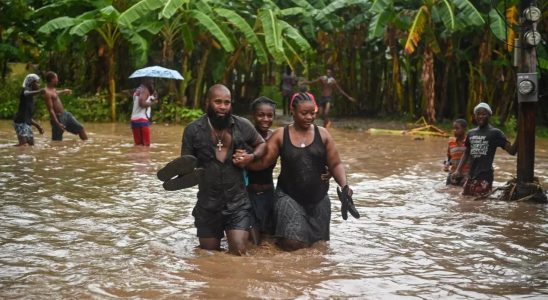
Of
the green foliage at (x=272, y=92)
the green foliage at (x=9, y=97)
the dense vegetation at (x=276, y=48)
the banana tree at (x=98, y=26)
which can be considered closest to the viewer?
the banana tree at (x=98, y=26)

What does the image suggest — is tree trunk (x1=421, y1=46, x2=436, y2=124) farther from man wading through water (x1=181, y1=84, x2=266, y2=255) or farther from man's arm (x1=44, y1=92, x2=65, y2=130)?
man wading through water (x1=181, y1=84, x2=266, y2=255)

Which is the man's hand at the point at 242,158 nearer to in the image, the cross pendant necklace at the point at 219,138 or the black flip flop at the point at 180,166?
the cross pendant necklace at the point at 219,138

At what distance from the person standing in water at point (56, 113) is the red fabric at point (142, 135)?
1316mm

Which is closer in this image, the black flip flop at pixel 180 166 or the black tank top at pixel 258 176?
the black flip flop at pixel 180 166

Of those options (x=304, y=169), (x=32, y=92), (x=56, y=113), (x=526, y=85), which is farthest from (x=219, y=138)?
(x=56, y=113)

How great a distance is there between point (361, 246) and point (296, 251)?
747mm

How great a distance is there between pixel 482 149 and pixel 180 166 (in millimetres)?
4859

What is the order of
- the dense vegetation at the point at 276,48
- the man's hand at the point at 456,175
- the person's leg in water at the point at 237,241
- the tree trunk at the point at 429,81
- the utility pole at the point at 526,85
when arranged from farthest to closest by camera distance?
the tree trunk at the point at 429,81
the dense vegetation at the point at 276,48
the man's hand at the point at 456,175
the utility pole at the point at 526,85
the person's leg in water at the point at 237,241

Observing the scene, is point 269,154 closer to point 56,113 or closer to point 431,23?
point 56,113

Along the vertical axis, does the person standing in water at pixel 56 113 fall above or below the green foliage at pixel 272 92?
below

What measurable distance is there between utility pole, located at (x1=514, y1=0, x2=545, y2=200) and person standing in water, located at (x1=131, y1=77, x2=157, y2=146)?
22.8ft

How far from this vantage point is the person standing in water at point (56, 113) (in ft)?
46.1

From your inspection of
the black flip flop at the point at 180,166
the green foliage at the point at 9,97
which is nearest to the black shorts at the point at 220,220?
the black flip flop at the point at 180,166

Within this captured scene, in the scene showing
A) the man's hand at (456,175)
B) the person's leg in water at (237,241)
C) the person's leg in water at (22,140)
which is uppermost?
the person's leg in water at (22,140)
